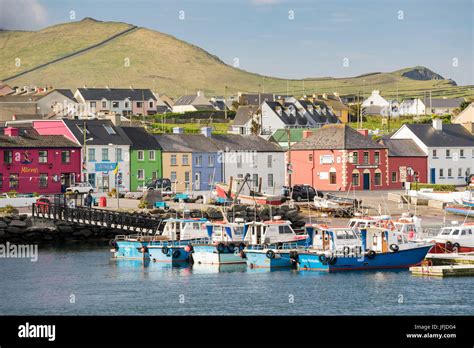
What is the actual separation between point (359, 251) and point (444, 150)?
53.2m

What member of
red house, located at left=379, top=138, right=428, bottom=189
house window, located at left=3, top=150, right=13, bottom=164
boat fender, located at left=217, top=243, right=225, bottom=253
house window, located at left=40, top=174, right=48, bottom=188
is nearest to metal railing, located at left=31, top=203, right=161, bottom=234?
boat fender, located at left=217, top=243, right=225, bottom=253

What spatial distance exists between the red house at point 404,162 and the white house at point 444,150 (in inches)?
25.5

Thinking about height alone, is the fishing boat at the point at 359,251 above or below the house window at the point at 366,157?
below

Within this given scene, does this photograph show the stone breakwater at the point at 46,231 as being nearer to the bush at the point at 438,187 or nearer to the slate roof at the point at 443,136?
the bush at the point at 438,187

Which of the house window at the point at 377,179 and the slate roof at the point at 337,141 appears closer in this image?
the slate roof at the point at 337,141

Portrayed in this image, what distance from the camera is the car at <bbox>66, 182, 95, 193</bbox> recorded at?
280 feet

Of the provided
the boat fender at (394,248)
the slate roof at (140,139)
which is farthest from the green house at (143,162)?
the boat fender at (394,248)

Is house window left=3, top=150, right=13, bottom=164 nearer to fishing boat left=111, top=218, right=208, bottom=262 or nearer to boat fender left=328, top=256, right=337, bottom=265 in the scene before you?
fishing boat left=111, top=218, right=208, bottom=262

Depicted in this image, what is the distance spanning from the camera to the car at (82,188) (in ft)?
280

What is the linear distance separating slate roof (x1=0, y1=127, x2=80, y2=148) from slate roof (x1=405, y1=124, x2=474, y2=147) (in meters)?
35.9

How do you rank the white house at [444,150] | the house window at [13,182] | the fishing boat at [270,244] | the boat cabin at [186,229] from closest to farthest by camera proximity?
the fishing boat at [270,244]
the boat cabin at [186,229]
the house window at [13,182]
the white house at [444,150]

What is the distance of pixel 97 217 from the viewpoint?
7125 cm

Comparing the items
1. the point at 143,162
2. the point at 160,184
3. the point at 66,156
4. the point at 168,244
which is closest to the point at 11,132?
the point at 66,156
